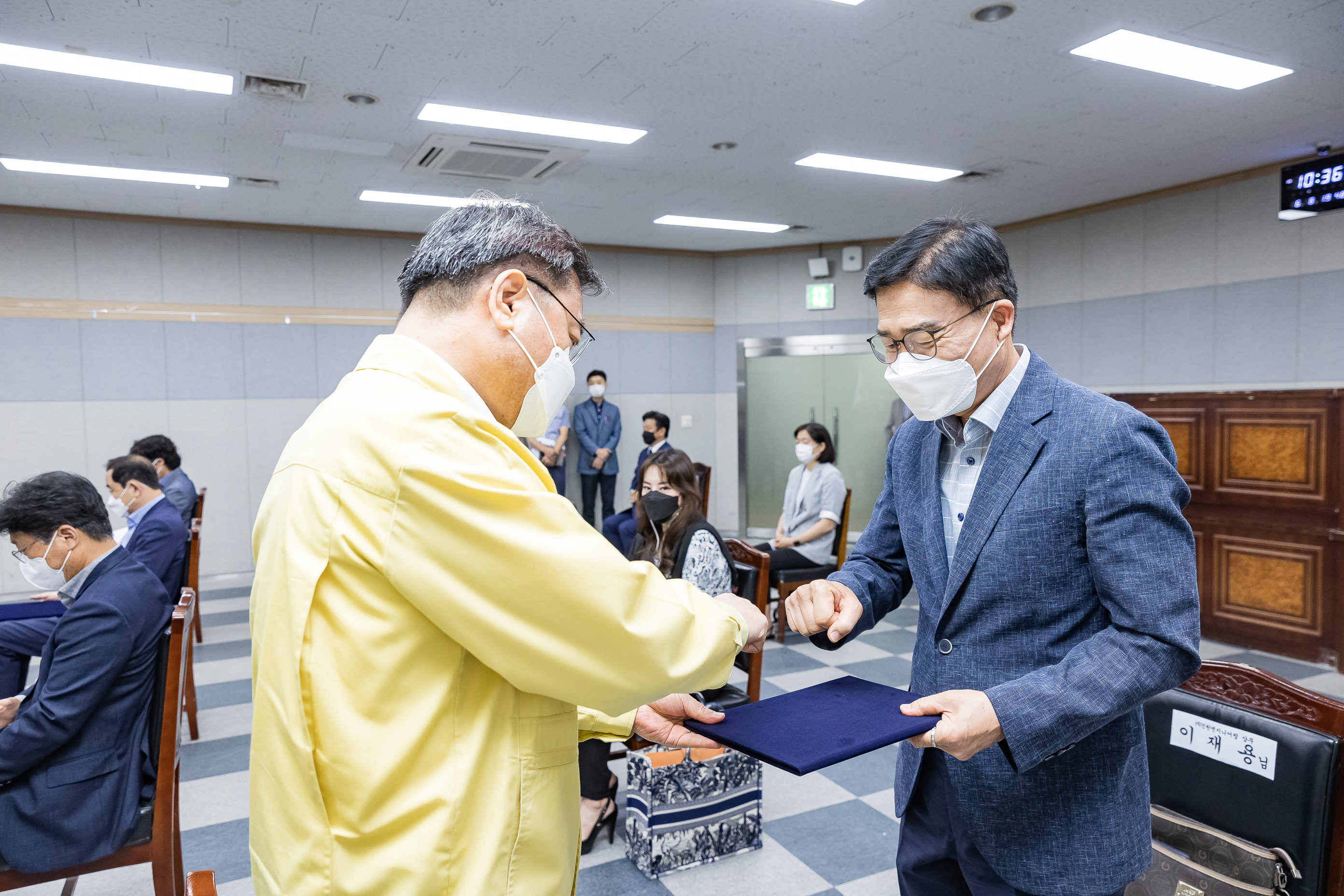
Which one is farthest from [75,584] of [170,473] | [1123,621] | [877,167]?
[877,167]

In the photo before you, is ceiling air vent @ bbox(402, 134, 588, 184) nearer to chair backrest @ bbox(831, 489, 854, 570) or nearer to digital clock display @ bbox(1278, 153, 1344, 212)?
chair backrest @ bbox(831, 489, 854, 570)

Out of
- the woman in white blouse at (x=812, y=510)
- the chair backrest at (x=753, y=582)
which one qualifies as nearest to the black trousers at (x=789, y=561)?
the woman in white blouse at (x=812, y=510)

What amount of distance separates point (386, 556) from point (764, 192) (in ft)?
19.8

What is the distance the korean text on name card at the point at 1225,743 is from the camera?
1.41m

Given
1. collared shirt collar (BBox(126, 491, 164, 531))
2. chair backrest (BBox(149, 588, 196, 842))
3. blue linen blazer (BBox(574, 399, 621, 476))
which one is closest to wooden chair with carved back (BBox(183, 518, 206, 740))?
collared shirt collar (BBox(126, 491, 164, 531))

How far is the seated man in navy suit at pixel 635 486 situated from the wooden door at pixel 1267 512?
3.29 metres

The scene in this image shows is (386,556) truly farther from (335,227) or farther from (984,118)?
(335,227)

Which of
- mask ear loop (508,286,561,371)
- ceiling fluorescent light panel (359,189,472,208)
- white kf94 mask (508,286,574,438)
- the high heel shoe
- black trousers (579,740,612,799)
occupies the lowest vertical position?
the high heel shoe

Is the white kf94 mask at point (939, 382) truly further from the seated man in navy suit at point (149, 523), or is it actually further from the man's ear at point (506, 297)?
the seated man in navy suit at point (149, 523)

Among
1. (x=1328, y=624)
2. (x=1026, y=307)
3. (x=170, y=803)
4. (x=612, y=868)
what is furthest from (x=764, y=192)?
(x=170, y=803)

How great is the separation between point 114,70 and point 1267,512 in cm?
661

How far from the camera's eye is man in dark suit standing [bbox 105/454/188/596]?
365 centimetres

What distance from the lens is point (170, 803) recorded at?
206 cm

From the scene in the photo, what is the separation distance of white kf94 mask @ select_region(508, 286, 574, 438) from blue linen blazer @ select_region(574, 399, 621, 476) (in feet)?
22.9
